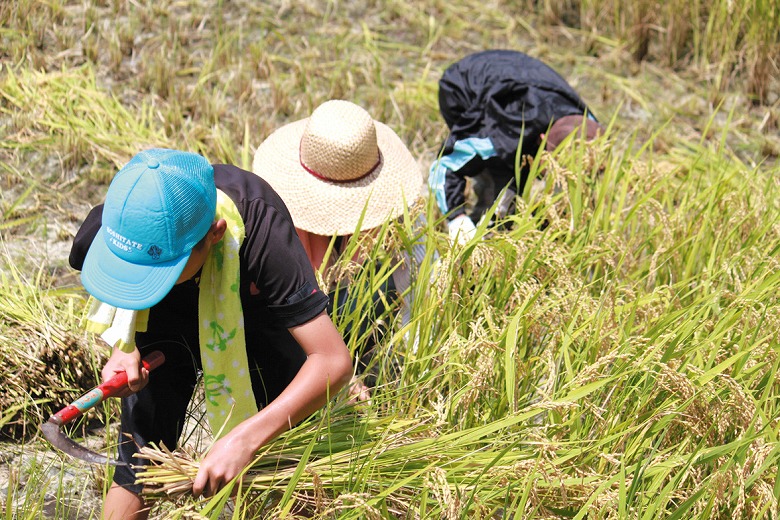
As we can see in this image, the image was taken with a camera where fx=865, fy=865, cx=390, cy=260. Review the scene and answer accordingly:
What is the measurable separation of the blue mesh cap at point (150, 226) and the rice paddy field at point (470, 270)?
0.98ft

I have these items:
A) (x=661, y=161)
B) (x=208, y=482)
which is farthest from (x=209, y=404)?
(x=661, y=161)

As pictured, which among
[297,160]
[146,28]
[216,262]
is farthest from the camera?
[146,28]

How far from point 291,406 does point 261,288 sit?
0.23m

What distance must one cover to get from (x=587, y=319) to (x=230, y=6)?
2.53 m

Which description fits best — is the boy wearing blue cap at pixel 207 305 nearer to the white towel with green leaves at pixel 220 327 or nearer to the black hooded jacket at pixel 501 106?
the white towel with green leaves at pixel 220 327

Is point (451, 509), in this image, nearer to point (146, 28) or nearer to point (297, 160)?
point (297, 160)

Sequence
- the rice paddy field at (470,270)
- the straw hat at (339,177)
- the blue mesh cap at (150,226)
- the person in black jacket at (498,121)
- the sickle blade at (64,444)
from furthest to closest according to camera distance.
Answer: the person in black jacket at (498,121)
the straw hat at (339,177)
the rice paddy field at (470,270)
the sickle blade at (64,444)
the blue mesh cap at (150,226)

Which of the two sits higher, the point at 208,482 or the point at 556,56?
the point at 208,482

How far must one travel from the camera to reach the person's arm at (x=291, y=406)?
4.69 ft

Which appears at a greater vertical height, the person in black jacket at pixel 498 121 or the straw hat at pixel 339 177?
the straw hat at pixel 339 177

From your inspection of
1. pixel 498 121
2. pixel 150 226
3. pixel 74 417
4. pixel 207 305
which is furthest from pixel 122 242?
pixel 498 121

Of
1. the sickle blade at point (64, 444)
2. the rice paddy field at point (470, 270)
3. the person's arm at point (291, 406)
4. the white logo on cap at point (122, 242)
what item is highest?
the white logo on cap at point (122, 242)

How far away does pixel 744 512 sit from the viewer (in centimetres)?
164

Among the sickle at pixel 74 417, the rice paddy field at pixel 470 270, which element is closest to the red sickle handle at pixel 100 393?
the sickle at pixel 74 417
